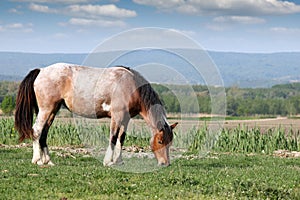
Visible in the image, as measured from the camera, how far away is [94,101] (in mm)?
12070

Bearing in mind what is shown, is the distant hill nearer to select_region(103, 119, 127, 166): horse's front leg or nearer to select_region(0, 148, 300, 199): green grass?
select_region(103, 119, 127, 166): horse's front leg

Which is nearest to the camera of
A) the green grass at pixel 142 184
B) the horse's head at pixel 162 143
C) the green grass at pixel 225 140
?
the green grass at pixel 142 184

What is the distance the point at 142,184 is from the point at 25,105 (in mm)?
4470

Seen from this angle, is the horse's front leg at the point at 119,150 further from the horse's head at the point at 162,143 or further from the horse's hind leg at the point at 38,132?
the horse's hind leg at the point at 38,132

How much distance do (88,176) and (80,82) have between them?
10.0 ft

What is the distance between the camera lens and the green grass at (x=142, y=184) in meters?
8.41

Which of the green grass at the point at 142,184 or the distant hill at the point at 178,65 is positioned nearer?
the green grass at the point at 142,184

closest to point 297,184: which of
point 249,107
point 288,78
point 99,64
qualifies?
point 99,64

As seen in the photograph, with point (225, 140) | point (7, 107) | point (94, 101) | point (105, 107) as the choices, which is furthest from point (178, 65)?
point (7, 107)

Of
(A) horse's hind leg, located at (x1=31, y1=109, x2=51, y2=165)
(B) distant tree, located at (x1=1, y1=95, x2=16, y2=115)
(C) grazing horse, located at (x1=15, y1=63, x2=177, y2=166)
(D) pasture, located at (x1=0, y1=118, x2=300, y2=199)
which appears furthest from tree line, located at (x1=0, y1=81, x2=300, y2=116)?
(A) horse's hind leg, located at (x1=31, y1=109, x2=51, y2=165)

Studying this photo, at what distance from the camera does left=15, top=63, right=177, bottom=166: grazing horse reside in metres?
11.8

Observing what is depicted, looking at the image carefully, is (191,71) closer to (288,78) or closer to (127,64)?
(127,64)

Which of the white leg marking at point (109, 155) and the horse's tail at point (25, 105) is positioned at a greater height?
the horse's tail at point (25, 105)

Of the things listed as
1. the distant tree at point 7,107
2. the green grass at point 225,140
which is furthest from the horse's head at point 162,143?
the distant tree at point 7,107
